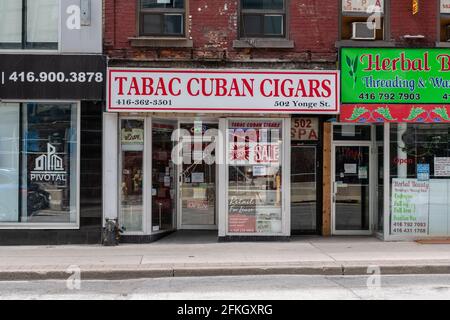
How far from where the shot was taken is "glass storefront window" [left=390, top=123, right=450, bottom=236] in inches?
508

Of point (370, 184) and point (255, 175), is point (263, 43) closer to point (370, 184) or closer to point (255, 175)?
point (255, 175)

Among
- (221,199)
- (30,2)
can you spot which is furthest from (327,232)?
(30,2)

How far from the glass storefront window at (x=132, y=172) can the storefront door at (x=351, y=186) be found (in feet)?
14.1

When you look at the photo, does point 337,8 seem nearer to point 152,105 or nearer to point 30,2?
point 152,105

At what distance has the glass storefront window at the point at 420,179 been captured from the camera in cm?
1291

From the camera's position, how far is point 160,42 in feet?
41.1

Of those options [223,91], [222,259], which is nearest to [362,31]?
[223,91]

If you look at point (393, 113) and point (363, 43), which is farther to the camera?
point (363, 43)

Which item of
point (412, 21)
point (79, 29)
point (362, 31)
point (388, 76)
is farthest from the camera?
point (362, 31)

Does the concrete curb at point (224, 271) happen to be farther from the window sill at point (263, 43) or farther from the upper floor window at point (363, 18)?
the upper floor window at point (363, 18)

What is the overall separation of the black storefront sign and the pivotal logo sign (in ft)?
3.68

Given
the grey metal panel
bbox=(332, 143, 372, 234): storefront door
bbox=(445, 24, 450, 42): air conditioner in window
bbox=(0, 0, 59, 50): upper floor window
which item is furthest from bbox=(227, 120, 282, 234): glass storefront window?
bbox=(0, 0, 59, 50): upper floor window

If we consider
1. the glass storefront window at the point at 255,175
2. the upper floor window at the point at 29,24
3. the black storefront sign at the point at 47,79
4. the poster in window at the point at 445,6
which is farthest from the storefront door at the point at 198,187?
the poster in window at the point at 445,6

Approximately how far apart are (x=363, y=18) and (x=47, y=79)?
662cm
